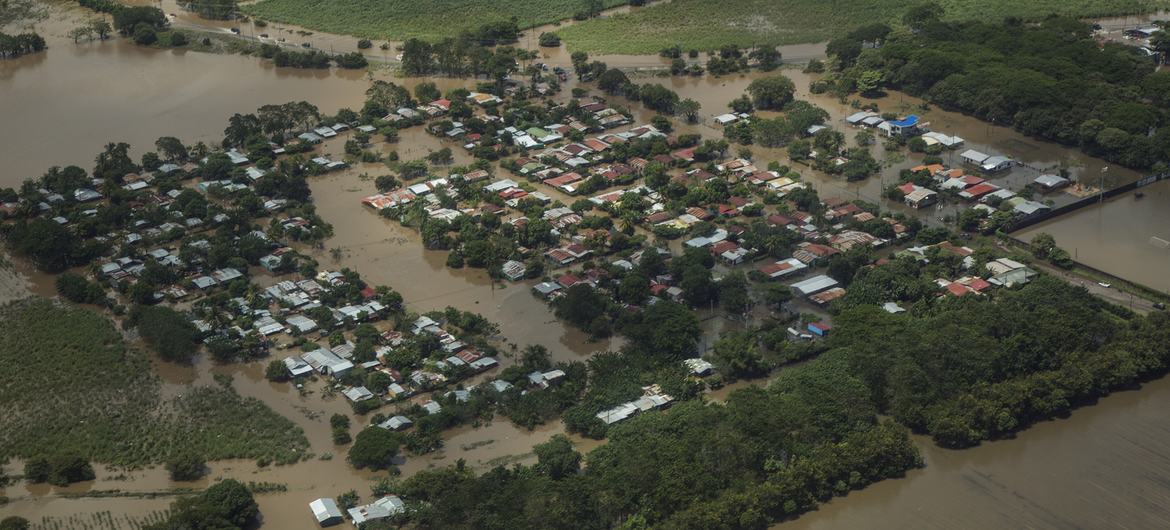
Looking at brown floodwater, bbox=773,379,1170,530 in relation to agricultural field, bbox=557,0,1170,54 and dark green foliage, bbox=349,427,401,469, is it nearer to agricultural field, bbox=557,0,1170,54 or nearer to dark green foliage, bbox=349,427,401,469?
dark green foliage, bbox=349,427,401,469

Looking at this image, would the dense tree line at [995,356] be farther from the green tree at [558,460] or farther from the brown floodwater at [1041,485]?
the green tree at [558,460]

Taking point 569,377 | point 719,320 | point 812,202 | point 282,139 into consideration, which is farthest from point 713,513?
point 282,139

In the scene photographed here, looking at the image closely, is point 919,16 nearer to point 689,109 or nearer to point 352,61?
point 689,109

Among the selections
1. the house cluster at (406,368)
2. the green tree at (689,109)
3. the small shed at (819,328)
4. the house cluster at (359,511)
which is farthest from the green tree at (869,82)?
the house cluster at (359,511)

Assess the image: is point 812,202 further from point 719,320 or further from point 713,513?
point 713,513

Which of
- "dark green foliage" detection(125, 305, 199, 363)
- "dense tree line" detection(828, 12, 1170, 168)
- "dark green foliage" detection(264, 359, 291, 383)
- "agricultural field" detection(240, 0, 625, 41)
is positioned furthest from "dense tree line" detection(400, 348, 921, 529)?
"agricultural field" detection(240, 0, 625, 41)

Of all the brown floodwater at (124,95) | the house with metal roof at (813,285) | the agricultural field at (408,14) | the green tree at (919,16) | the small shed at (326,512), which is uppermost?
the green tree at (919,16)

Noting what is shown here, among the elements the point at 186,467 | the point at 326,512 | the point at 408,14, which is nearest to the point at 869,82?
the point at 408,14
